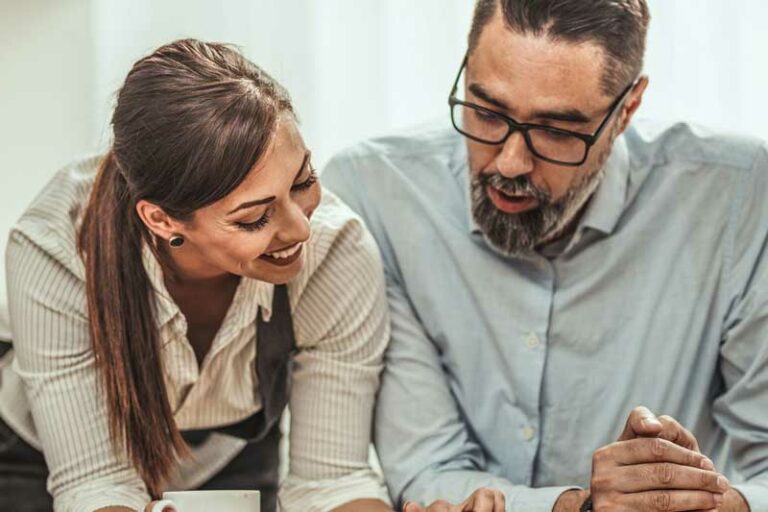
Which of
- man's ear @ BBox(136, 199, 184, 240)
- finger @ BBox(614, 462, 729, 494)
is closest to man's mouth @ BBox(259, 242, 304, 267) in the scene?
man's ear @ BBox(136, 199, 184, 240)

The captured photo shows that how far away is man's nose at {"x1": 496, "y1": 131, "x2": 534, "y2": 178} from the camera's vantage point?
5.16 ft

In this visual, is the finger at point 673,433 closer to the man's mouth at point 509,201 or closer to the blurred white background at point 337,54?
the man's mouth at point 509,201

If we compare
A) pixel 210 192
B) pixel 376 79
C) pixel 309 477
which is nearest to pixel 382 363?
pixel 309 477

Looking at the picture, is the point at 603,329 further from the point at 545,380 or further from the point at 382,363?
the point at 382,363

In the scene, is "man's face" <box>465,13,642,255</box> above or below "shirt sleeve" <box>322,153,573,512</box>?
above

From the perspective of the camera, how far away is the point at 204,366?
1.59m

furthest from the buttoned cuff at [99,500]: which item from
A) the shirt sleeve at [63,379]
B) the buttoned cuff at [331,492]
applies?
the buttoned cuff at [331,492]

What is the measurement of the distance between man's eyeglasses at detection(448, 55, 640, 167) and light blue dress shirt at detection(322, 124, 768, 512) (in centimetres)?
13

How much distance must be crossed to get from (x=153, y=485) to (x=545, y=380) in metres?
0.55

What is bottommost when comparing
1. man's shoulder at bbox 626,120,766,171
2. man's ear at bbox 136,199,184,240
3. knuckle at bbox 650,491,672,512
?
knuckle at bbox 650,491,672,512

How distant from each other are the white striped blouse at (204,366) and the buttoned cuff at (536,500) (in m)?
0.18

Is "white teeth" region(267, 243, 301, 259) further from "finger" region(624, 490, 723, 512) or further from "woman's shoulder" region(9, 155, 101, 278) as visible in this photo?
Answer: "finger" region(624, 490, 723, 512)

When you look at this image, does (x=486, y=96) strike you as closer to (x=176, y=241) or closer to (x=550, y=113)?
(x=550, y=113)

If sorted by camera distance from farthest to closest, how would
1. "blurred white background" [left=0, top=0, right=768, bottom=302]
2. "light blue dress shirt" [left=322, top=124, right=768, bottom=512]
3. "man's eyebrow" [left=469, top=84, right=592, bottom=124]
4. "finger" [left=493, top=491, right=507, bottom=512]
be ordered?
"blurred white background" [left=0, top=0, right=768, bottom=302]
"light blue dress shirt" [left=322, top=124, right=768, bottom=512]
"man's eyebrow" [left=469, top=84, right=592, bottom=124]
"finger" [left=493, top=491, right=507, bottom=512]
